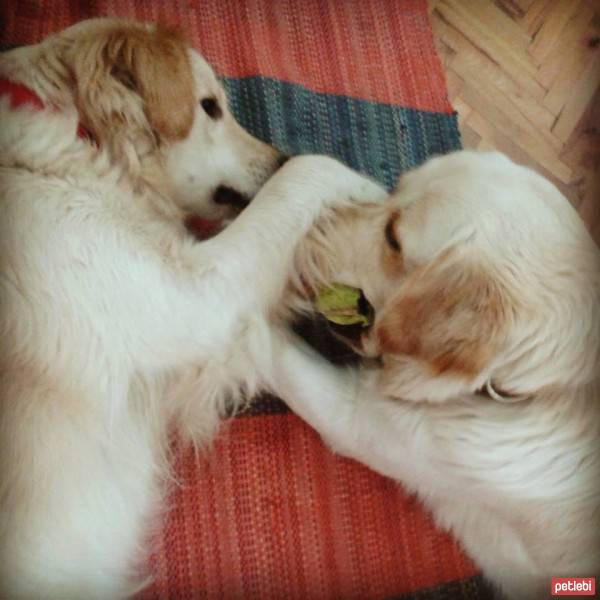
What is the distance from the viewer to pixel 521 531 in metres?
1.29

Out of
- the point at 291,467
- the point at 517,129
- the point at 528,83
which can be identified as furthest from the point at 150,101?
the point at 528,83

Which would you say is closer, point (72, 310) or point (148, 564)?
point (72, 310)

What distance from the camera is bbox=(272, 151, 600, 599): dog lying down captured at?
1136mm

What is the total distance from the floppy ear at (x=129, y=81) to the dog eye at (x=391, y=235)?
462mm

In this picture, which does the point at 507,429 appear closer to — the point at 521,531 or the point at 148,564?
the point at 521,531

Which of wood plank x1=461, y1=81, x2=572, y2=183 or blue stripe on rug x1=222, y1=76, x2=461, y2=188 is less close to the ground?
wood plank x1=461, y1=81, x2=572, y2=183

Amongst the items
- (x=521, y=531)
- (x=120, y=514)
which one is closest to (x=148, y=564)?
(x=120, y=514)

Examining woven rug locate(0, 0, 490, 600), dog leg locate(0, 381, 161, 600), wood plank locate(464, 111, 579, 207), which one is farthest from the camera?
wood plank locate(464, 111, 579, 207)

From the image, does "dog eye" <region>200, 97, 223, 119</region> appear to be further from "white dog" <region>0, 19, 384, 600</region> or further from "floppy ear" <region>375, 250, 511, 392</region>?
"floppy ear" <region>375, 250, 511, 392</region>

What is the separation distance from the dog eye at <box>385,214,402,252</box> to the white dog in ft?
0.46

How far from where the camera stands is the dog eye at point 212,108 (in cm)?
144

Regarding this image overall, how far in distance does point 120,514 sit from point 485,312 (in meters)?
0.76

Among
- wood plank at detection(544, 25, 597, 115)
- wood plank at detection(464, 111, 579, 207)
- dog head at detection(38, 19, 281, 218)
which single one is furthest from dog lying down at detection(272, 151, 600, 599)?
wood plank at detection(544, 25, 597, 115)

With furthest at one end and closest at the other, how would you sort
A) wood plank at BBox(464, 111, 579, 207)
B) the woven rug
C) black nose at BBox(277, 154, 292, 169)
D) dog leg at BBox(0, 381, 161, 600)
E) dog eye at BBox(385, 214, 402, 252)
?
wood plank at BBox(464, 111, 579, 207), black nose at BBox(277, 154, 292, 169), the woven rug, dog eye at BBox(385, 214, 402, 252), dog leg at BBox(0, 381, 161, 600)
